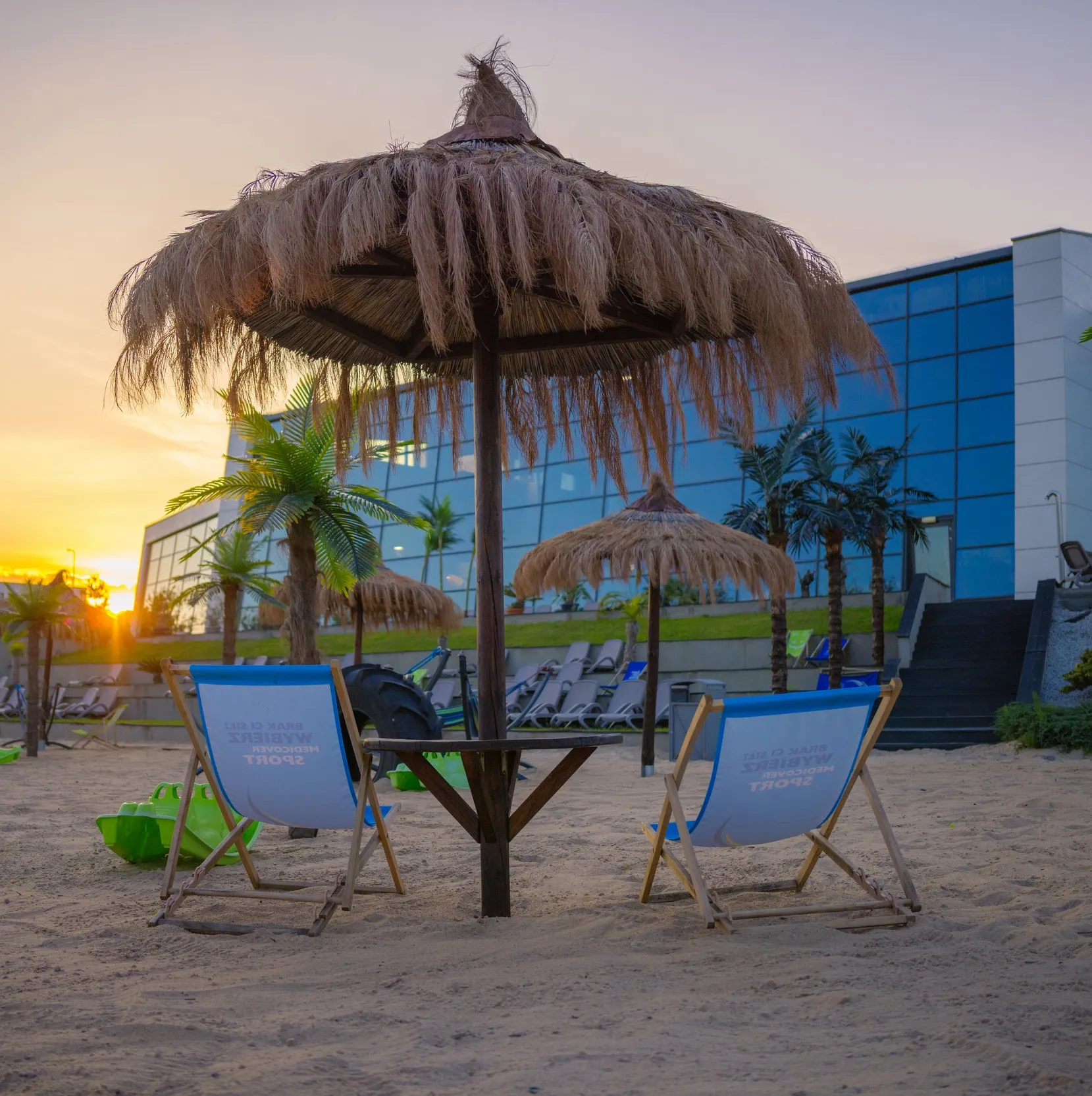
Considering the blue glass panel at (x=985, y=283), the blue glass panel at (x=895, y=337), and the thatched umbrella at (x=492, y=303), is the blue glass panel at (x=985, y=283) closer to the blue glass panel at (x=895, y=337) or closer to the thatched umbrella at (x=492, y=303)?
the blue glass panel at (x=895, y=337)

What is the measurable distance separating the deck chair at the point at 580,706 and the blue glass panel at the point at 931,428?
10.8 meters

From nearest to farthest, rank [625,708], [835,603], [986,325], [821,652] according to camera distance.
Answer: [625,708], [835,603], [821,652], [986,325]

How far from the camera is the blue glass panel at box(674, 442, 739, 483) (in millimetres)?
25688

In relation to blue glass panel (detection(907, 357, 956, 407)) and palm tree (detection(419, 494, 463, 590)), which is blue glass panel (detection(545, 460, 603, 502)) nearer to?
palm tree (detection(419, 494, 463, 590))

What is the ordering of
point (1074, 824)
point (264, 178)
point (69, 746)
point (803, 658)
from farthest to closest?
point (803, 658) < point (69, 746) < point (1074, 824) < point (264, 178)

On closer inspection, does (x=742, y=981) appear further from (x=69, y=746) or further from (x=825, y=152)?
(x=69, y=746)

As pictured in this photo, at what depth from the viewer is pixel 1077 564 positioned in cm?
1650

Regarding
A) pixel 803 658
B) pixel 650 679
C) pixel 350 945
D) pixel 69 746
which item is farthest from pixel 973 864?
pixel 69 746

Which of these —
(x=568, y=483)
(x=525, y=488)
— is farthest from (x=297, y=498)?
(x=525, y=488)

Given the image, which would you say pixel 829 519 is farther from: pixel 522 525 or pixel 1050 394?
pixel 522 525

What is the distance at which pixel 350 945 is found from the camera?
3.29 metres

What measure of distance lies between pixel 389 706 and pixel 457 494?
22010mm

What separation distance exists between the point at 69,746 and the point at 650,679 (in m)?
9.98

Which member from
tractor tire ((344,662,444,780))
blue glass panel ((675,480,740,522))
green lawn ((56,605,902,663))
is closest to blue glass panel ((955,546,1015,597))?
green lawn ((56,605,902,663))
